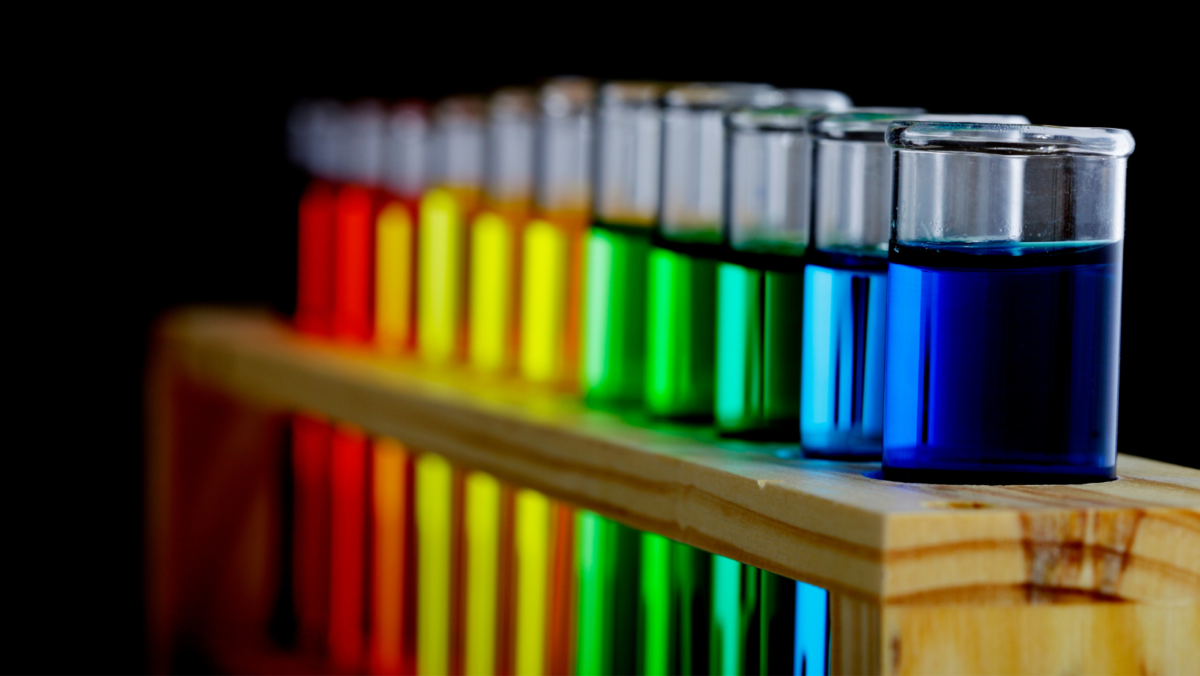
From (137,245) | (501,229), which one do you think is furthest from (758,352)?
(137,245)

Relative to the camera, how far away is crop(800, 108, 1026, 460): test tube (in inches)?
33.0

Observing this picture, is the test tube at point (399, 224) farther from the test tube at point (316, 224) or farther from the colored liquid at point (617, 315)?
the colored liquid at point (617, 315)

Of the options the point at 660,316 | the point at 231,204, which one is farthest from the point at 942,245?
the point at 231,204

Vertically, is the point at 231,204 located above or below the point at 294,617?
above

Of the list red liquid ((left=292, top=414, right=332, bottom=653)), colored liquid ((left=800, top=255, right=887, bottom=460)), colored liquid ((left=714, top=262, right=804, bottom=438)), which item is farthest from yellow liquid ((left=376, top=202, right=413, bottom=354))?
colored liquid ((left=800, top=255, right=887, bottom=460))

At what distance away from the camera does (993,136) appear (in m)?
0.74

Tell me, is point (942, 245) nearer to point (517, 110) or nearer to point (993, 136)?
point (993, 136)

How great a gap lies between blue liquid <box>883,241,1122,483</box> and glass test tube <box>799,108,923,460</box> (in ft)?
0.27

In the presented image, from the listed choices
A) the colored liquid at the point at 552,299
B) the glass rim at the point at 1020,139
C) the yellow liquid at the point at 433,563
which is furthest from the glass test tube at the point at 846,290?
the yellow liquid at the point at 433,563

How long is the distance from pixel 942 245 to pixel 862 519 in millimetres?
159

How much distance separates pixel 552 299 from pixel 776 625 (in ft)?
1.49

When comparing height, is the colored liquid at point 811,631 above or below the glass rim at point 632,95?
below

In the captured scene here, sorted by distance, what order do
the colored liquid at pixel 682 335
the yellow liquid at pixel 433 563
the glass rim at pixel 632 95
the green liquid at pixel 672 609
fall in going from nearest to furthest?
the green liquid at pixel 672 609 → the colored liquid at pixel 682 335 → the glass rim at pixel 632 95 → the yellow liquid at pixel 433 563

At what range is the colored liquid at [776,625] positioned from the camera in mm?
801
